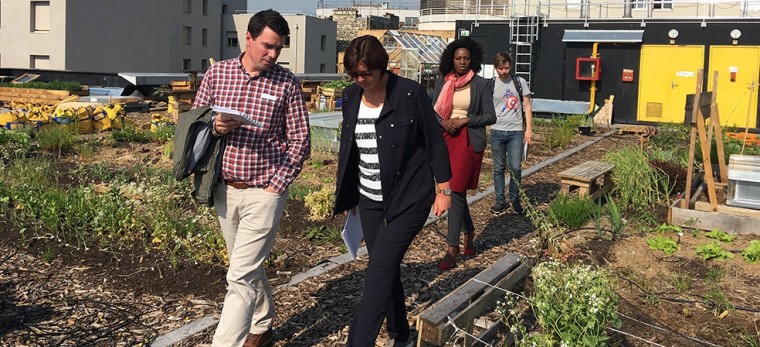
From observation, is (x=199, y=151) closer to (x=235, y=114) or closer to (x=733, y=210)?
(x=235, y=114)

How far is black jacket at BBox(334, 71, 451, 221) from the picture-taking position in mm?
4270

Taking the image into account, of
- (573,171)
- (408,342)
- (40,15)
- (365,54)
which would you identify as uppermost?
(40,15)

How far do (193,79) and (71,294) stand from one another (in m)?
15.2

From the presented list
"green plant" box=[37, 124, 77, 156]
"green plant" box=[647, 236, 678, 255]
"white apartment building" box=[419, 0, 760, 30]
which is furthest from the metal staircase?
"green plant" box=[647, 236, 678, 255]

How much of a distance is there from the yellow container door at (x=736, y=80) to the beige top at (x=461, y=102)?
14.3 m

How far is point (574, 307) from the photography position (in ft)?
12.9

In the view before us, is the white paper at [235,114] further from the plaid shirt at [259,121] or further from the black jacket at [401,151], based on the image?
the black jacket at [401,151]

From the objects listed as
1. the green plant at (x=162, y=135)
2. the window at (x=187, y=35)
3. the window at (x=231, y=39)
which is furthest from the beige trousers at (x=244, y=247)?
the window at (x=231, y=39)

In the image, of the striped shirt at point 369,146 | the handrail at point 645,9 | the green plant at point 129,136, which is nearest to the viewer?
the striped shirt at point 369,146

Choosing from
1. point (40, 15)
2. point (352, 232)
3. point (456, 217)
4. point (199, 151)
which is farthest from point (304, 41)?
point (199, 151)

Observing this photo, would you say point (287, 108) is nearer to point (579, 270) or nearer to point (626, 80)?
point (579, 270)

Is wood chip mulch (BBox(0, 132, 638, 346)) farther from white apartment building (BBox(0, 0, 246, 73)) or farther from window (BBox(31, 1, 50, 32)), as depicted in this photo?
window (BBox(31, 1, 50, 32))

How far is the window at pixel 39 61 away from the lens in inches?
1388

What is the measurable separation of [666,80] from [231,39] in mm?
37090
